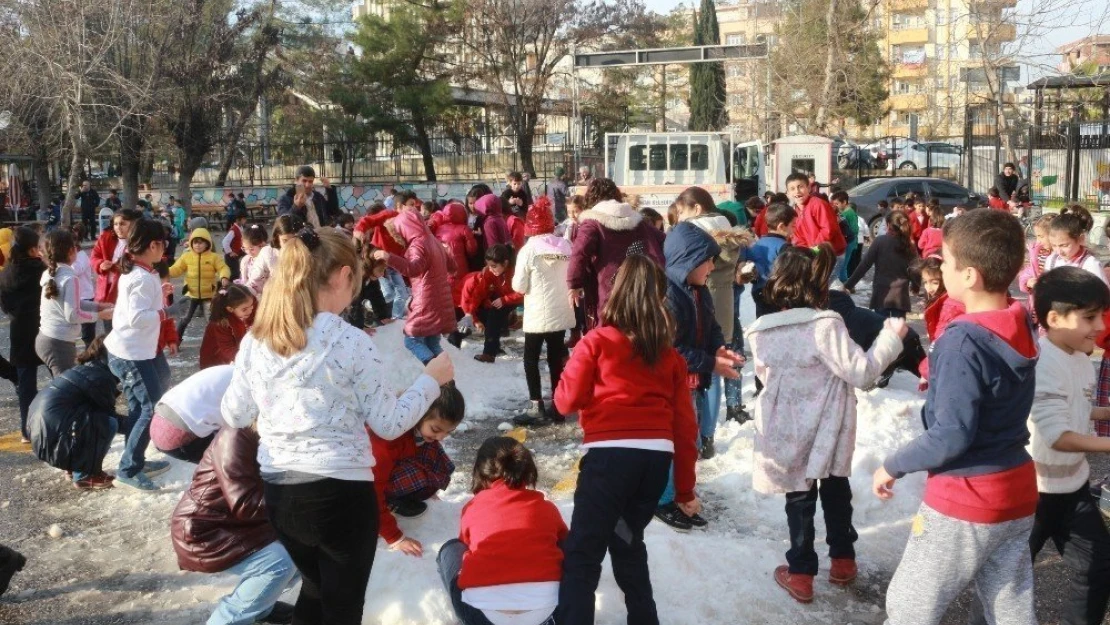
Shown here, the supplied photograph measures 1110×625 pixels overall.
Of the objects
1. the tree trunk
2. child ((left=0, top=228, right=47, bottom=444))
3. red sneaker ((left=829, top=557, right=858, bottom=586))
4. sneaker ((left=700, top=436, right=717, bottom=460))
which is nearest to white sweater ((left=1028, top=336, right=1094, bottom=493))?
red sneaker ((left=829, top=557, right=858, bottom=586))

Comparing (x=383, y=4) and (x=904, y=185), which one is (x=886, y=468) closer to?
(x=904, y=185)

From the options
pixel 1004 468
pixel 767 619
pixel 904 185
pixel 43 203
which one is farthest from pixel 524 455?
pixel 43 203

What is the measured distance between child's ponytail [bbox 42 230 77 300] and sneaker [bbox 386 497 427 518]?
335 centimetres

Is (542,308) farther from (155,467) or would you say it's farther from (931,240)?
(931,240)

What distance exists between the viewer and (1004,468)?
9.90ft

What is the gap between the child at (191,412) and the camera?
13.7 ft

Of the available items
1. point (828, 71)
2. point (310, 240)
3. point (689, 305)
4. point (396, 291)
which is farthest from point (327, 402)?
point (828, 71)

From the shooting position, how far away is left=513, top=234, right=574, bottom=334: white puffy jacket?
290 inches

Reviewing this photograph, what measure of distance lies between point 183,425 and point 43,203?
95.0 ft

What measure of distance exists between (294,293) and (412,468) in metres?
1.82

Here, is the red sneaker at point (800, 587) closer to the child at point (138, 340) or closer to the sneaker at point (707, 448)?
the sneaker at point (707, 448)

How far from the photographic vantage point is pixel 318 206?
463 inches

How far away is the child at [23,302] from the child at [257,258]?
156 centimetres

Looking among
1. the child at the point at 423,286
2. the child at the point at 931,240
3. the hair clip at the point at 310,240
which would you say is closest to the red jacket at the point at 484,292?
the child at the point at 423,286
